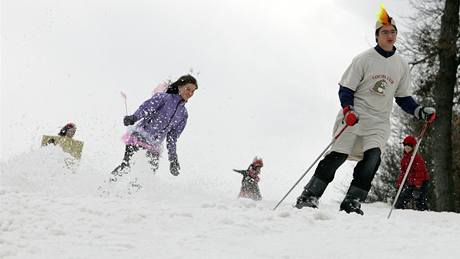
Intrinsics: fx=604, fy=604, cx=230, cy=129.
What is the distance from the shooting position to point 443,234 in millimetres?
3922

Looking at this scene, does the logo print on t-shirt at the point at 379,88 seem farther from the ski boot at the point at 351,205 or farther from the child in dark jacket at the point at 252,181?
the child in dark jacket at the point at 252,181

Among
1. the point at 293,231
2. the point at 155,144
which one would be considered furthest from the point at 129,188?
the point at 293,231

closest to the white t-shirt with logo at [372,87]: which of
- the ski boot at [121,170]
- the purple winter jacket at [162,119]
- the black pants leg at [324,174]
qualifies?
the black pants leg at [324,174]

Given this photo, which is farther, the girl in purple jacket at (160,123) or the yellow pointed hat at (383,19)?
the girl in purple jacket at (160,123)

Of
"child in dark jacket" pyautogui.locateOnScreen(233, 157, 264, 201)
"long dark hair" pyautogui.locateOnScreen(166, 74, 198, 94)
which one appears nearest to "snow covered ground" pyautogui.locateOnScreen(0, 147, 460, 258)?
"long dark hair" pyautogui.locateOnScreen(166, 74, 198, 94)

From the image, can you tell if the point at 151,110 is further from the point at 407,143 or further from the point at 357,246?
the point at 407,143

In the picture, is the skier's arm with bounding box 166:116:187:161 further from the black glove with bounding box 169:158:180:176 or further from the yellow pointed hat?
the yellow pointed hat

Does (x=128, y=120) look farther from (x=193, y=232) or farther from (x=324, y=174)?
(x=193, y=232)

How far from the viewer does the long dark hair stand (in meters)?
7.42

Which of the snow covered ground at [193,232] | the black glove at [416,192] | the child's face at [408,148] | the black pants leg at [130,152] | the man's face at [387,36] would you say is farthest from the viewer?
the black glove at [416,192]

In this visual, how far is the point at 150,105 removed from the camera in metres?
7.27

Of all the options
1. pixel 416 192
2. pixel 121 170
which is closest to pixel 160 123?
pixel 121 170

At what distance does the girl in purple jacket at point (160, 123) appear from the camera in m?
7.15

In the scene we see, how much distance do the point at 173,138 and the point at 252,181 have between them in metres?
4.43
